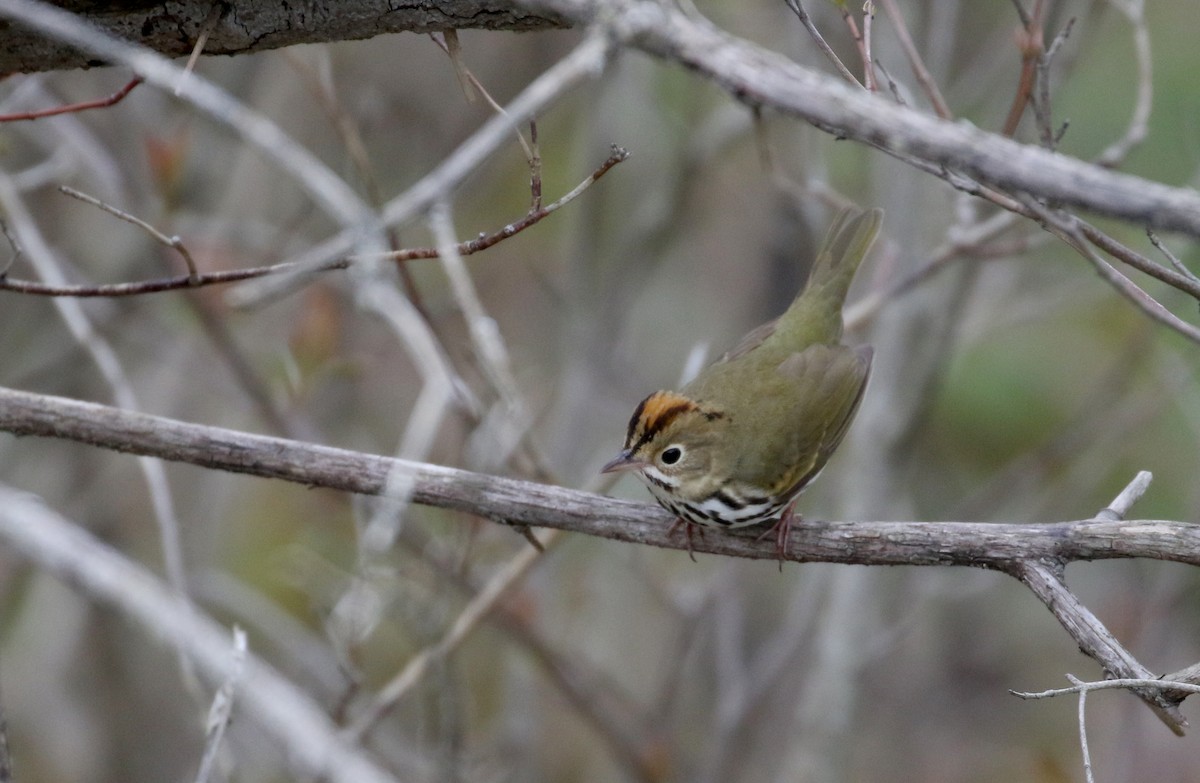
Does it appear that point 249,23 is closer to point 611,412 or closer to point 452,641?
point 452,641

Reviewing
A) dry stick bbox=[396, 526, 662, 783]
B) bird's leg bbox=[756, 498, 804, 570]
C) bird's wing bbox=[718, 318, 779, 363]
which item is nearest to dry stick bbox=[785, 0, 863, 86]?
bird's leg bbox=[756, 498, 804, 570]

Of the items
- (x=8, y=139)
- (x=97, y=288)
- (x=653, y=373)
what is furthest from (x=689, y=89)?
(x=97, y=288)

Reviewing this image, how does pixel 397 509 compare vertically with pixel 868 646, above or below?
below

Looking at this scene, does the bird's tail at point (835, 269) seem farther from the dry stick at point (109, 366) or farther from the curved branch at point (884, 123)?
the curved branch at point (884, 123)

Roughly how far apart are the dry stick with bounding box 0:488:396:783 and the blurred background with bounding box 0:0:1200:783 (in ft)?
5.32

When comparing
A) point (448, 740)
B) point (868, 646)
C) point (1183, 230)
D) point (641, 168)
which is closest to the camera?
point (1183, 230)

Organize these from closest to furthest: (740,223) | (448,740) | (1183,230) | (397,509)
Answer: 1. (1183,230)
2. (397,509)
3. (448,740)
4. (740,223)

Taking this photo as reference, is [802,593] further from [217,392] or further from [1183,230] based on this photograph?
[1183,230]

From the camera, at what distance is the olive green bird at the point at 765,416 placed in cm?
357

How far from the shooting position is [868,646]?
5.50 meters

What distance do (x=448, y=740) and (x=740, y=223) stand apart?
5.39m

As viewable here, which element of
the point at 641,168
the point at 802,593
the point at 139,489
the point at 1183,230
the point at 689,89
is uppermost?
the point at 689,89

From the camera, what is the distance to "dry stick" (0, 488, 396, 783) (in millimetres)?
1609

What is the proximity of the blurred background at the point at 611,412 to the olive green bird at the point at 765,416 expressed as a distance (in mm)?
215
